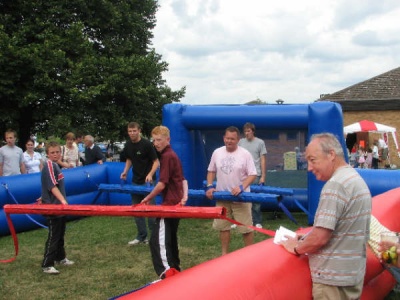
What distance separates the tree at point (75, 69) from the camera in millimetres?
17141

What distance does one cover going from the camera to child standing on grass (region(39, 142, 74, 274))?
5.54 m

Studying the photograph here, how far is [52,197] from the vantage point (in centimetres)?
567

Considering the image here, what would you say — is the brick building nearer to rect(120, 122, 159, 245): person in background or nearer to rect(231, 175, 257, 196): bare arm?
rect(120, 122, 159, 245): person in background

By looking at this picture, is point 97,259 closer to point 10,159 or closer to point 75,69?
point 10,159

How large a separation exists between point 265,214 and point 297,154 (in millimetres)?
1362

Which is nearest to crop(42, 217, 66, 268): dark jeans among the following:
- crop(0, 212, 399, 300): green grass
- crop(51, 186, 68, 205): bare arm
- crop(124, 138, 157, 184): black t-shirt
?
crop(0, 212, 399, 300): green grass

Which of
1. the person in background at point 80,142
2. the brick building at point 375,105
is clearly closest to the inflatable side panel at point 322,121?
Result: the person in background at point 80,142

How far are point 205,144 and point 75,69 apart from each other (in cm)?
1018

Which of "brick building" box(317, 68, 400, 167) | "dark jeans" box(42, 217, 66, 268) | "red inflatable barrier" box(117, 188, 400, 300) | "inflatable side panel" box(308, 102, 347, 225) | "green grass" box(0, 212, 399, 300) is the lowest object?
"green grass" box(0, 212, 399, 300)

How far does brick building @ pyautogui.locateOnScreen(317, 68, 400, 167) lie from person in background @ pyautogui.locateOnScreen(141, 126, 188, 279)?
22.9 m

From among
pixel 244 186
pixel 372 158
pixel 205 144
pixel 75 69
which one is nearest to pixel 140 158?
pixel 244 186

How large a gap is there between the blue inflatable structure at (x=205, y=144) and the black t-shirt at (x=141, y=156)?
4.40 ft

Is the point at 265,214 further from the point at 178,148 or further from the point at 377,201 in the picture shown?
the point at 377,201

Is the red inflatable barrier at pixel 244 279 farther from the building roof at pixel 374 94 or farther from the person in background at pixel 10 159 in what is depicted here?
the building roof at pixel 374 94
